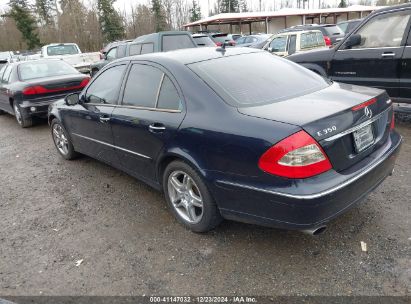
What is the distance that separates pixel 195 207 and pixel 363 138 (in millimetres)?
1556

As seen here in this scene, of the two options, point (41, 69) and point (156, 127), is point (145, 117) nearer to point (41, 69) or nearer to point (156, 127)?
Result: point (156, 127)

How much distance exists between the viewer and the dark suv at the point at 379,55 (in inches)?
217

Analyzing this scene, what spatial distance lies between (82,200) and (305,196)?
2867mm

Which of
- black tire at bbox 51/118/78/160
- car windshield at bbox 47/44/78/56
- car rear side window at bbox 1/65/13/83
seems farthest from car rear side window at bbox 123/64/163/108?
car windshield at bbox 47/44/78/56

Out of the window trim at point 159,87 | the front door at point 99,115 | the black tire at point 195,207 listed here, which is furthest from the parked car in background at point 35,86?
the black tire at point 195,207

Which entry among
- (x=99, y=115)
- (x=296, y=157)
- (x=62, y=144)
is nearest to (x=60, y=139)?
(x=62, y=144)

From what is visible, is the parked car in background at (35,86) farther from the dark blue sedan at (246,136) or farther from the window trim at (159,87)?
the window trim at (159,87)

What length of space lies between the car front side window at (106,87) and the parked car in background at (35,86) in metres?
A: 3.89

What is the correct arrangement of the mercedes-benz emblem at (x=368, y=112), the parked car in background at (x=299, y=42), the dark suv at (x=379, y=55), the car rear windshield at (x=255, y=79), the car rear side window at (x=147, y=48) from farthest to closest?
the parked car in background at (x=299, y=42)
the car rear side window at (x=147, y=48)
the dark suv at (x=379, y=55)
the car rear windshield at (x=255, y=79)
the mercedes-benz emblem at (x=368, y=112)

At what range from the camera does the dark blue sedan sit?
2551 millimetres

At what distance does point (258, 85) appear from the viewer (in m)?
3.27

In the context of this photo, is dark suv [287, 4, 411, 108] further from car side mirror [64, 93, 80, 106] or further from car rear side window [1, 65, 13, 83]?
car rear side window [1, 65, 13, 83]

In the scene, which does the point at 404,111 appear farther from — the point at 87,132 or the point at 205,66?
the point at 87,132

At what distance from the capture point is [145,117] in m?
3.56
